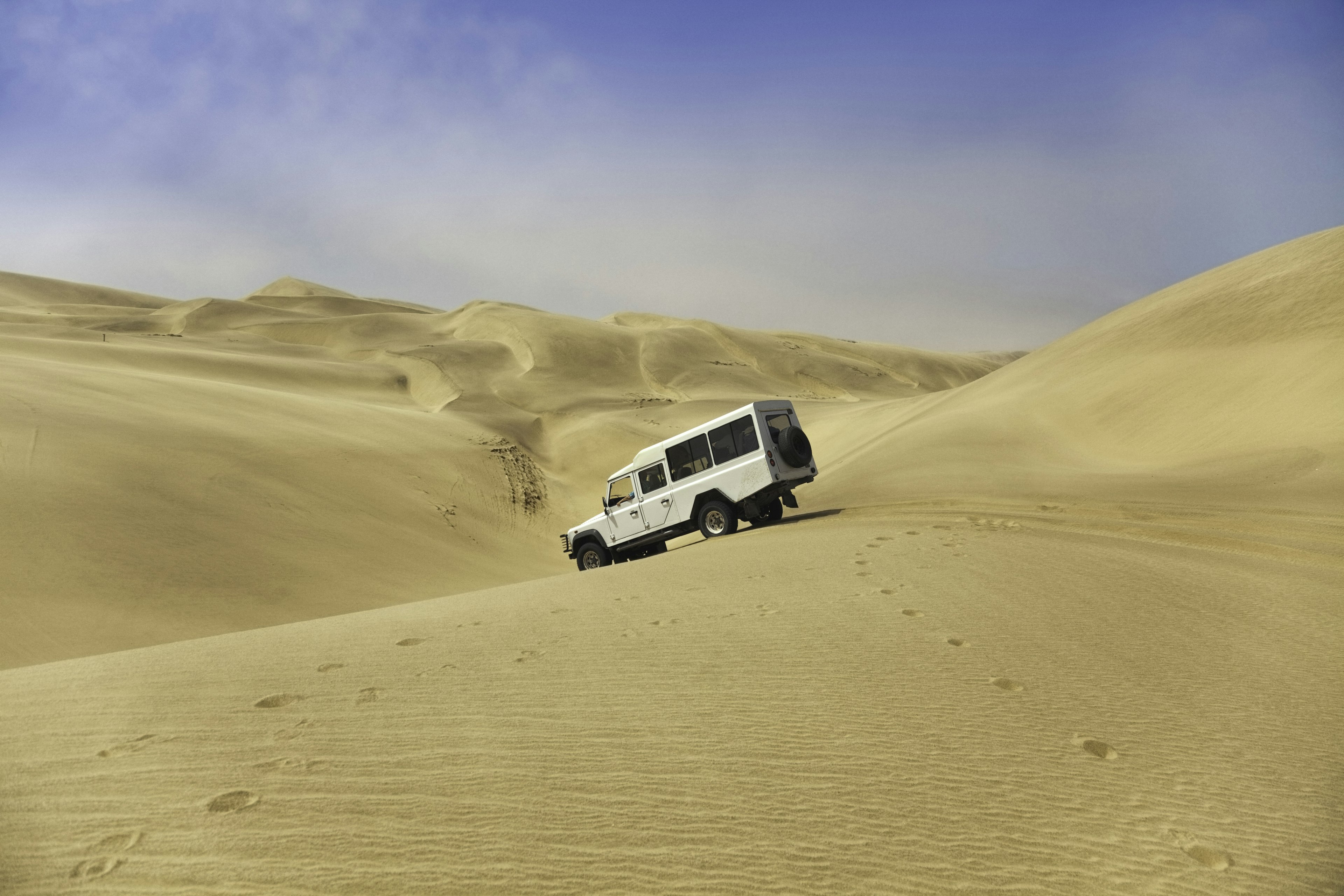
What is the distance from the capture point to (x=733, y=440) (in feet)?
46.7

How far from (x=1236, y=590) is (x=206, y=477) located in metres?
17.3

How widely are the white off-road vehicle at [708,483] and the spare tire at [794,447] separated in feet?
0.05

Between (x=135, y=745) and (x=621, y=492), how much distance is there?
1228 centimetres

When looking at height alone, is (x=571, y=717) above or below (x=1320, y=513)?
above

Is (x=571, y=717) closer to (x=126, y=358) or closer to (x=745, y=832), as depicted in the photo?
(x=745, y=832)

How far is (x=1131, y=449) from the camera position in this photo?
17328 mm

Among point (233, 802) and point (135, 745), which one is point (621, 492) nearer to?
point (135, 745)

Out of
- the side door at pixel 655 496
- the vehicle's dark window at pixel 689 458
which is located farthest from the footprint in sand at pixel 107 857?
the side door at pixel 655 496

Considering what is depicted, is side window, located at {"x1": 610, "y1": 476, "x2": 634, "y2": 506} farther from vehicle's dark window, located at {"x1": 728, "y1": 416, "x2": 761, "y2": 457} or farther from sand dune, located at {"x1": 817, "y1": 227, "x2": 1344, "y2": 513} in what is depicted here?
sand dune, located at {"x1": 817, "y1": 227, "x2": 1344, "y2": 513}

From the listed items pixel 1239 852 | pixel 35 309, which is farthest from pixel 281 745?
pixel 35 309

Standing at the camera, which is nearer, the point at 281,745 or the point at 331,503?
the point at 281,745

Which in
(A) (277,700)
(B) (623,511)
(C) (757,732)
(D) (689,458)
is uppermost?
(D) (689,458)

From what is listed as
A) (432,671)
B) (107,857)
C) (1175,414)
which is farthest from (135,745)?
(1175,414)

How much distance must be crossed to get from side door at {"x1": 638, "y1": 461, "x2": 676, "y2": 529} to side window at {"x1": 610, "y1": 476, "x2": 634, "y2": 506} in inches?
11.1
